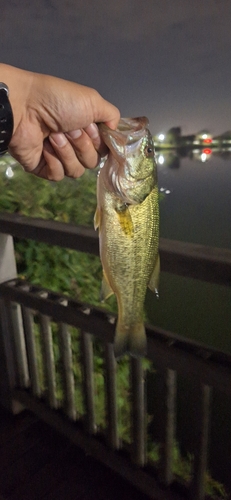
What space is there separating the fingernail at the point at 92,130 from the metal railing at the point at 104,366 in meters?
0.48

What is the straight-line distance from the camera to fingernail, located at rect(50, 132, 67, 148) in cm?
130

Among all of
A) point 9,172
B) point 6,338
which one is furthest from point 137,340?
point 9,172

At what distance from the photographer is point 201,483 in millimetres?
1784

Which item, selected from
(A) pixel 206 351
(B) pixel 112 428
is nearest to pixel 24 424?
(B) pixel 112 428

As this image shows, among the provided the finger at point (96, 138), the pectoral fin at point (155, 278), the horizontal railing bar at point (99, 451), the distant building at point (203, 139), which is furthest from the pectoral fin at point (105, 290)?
the distant building at point (203, 139)

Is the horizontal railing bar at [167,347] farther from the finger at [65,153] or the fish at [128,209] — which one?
the finger at [65,153]

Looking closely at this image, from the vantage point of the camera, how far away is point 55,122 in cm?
121

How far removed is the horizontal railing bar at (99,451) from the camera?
1976mm

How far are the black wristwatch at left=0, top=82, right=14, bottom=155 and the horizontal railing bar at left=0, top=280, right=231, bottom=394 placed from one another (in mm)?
939

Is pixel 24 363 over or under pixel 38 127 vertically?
Result: under

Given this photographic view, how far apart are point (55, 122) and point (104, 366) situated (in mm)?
1229

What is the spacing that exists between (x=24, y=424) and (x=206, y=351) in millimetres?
1569

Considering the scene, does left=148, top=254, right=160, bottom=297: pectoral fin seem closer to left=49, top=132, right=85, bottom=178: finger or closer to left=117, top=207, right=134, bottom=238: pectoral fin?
left=117, top=207, right=134, bottom=238: pectoral fin

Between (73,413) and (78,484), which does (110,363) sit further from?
(78,484)
